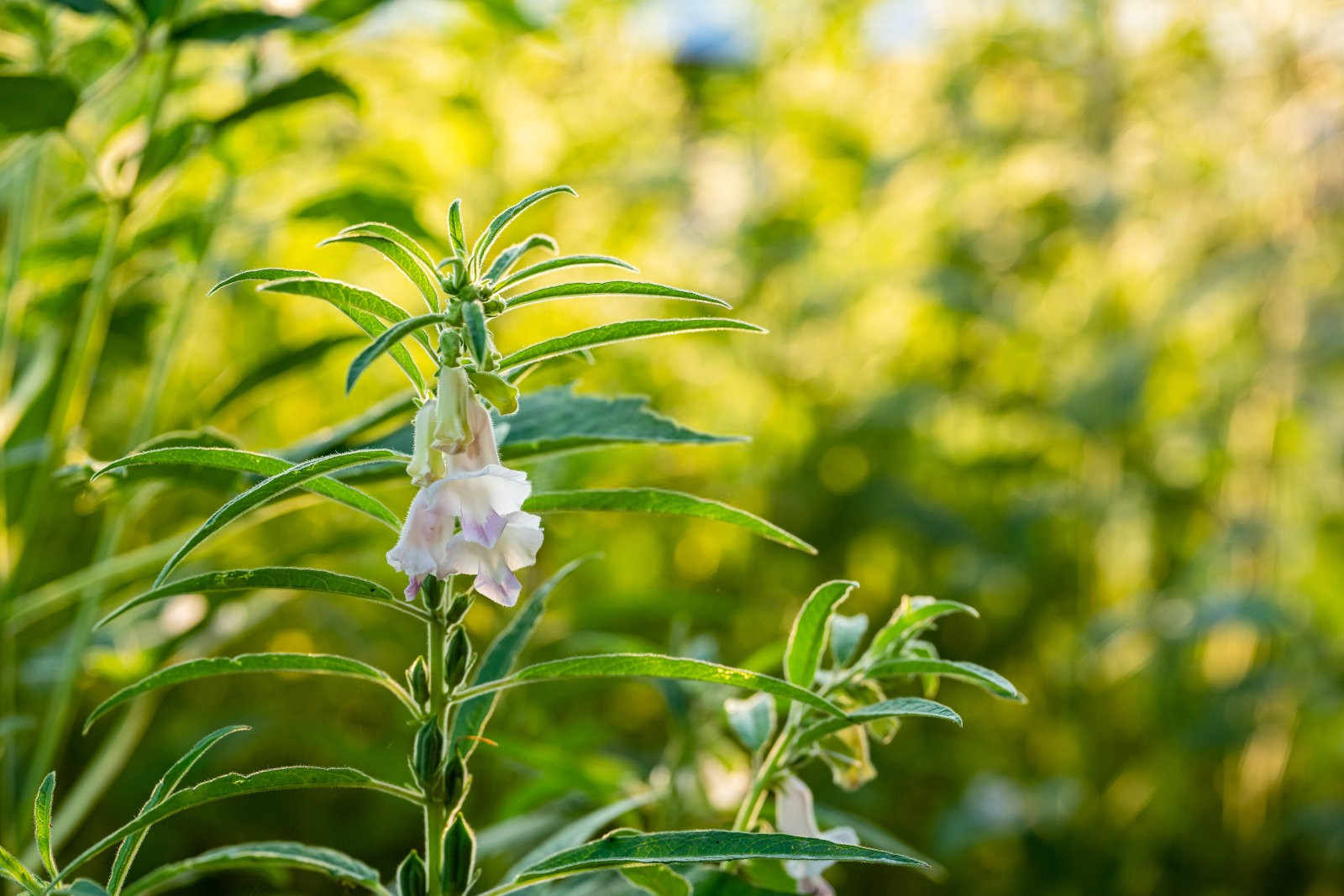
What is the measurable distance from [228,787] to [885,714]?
23cm

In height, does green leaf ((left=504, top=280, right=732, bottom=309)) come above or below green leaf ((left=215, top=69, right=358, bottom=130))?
below

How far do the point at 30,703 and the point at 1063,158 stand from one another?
1802 millimetres

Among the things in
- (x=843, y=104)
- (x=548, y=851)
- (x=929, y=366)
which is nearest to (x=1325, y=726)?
(x=929, y=366)

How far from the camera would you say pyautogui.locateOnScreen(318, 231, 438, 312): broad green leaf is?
0.41m

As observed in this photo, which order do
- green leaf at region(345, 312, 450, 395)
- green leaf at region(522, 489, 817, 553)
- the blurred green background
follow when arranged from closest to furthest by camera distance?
green leaf at region(345, 312, 450, 395)
green leaf at region(522, 489, 817, 553)
the blurred green background

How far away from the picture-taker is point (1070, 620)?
2008mm

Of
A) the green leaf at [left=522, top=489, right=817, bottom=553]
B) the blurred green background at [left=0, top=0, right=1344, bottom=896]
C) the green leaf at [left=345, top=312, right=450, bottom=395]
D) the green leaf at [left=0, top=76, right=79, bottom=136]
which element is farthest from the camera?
the blurred green background at [left=0, top=0, right=1344, bottom=896]

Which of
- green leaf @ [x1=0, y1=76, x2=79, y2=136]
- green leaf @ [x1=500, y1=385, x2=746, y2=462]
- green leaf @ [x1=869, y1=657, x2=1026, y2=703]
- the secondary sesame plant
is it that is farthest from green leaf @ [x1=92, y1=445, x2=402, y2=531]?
green leaf @ [x1=0, y1=76, x2=79, y2=136]

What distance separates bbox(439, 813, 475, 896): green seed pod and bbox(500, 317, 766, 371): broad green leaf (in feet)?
0.59

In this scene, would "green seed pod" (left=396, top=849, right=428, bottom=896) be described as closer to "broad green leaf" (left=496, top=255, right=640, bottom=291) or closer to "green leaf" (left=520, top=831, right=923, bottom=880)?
"green leaf" (left=520, top=831, right=923, bottom=880)

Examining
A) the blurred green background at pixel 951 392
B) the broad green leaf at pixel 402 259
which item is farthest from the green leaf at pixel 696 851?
the blurred green background at pixel 951 392

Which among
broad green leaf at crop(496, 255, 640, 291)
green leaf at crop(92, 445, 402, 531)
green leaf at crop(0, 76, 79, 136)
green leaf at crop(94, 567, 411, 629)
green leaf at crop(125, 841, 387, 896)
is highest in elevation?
green leaf at crop(0, 76, 79, 136)

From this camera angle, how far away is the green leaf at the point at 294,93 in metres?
0.73

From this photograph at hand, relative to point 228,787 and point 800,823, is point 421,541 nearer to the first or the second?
point 228,787
